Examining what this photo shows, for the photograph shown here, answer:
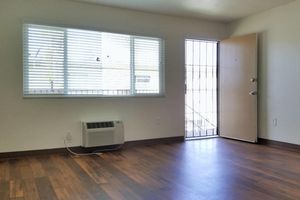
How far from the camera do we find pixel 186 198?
255cm

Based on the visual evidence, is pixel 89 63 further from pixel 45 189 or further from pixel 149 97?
pixel 45 189

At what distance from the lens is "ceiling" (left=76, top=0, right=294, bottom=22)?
4.47 metres

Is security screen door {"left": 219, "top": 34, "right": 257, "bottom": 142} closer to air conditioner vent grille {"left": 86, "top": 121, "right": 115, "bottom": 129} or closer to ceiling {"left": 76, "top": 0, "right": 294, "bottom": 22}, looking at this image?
ceiling {"left": 76, "top": 0, "right": 294, "bottom": 22}

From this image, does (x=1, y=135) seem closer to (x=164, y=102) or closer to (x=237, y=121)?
(x=164, y=102)

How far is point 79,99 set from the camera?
14.8ft

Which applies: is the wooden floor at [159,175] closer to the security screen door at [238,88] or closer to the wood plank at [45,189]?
the wood plank at [45,189]

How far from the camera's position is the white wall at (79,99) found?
4027 mm

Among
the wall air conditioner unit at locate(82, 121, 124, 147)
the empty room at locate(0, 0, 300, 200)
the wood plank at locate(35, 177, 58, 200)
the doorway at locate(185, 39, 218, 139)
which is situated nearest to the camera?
the wood plank at locate(35, 177, 58, 200)

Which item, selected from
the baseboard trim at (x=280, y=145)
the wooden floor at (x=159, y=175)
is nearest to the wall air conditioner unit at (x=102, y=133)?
the wooden floor at (x=159, y=175)

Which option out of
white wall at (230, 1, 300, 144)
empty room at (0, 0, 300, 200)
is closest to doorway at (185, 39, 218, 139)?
empty room at (0, 0, 300, 200)

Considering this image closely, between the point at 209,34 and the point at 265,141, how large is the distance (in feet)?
7.74

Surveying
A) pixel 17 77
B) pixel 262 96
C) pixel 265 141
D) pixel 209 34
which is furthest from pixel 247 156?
pixel 17 77

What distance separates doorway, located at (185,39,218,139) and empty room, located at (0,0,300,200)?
2 cm

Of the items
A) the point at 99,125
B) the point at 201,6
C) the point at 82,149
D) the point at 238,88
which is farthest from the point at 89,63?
the point at 238,88
